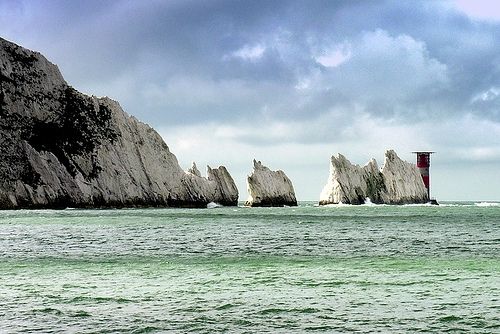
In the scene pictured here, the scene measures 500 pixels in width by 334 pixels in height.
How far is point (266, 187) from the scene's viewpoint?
134125 millimetres

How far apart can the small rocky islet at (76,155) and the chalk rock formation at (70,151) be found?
13 centimetres

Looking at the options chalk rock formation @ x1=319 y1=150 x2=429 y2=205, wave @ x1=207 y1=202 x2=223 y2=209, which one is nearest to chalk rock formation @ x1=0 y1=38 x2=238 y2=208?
wave @ x1=207 y1=202 x2=223 y2=209

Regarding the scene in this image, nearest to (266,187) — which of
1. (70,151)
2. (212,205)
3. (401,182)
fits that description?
(212,205)

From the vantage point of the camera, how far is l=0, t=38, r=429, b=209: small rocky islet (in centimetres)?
10044

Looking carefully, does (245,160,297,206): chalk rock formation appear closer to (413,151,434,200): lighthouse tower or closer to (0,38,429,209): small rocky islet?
(0,38,429,209): small rocky islet

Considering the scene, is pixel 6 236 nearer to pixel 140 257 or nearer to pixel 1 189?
pixel 140 257

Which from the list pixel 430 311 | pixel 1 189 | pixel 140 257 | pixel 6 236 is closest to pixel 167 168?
pixel 1 189

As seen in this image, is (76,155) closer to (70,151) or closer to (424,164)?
(70,151)

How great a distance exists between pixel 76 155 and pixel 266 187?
125 ft

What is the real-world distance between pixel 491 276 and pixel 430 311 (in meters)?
7.37

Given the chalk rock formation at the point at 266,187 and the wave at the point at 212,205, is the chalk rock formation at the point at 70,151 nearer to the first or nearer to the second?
the wave at the point at 212,205

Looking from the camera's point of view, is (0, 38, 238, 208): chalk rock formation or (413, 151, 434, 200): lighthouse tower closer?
(0, 38, 238, 208): chalk rock formation

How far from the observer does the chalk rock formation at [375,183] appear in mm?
140000

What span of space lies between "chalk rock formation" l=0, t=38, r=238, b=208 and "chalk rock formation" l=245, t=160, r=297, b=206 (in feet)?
38.3
